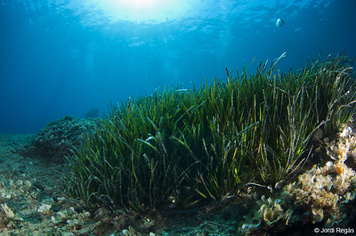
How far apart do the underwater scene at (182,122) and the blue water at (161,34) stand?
46 centimetres

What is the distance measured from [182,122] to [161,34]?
57024 mm

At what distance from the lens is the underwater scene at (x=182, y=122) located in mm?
2057

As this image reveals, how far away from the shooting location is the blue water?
39.0 metres

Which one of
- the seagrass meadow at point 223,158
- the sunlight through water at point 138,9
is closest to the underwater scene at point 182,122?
the seagrass meadow at point 223,158

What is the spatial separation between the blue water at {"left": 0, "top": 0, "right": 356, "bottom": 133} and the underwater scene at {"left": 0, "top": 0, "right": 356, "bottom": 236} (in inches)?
18.2

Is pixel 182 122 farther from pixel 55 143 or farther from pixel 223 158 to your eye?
pixel 55 143

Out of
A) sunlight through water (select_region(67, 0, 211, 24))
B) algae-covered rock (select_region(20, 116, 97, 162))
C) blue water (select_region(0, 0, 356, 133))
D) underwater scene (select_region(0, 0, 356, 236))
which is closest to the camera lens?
underwater scene (select_region(0, 0, 356, 236))

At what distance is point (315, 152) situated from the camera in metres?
2.42

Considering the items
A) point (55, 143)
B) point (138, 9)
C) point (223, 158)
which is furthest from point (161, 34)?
point (223, 158)

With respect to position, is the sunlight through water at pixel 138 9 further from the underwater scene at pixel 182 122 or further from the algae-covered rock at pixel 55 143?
the algae-covered rock at pixel 55 143

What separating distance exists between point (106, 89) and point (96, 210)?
445ft

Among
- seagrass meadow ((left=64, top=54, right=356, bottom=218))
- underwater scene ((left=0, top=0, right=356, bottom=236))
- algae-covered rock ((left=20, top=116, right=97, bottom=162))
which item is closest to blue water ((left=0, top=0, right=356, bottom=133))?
underwater scene ((left=0, top=0, right=356, bottom=236))

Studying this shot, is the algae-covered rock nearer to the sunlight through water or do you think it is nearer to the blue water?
the blue water

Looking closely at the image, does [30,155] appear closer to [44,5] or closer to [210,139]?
[210,139]
